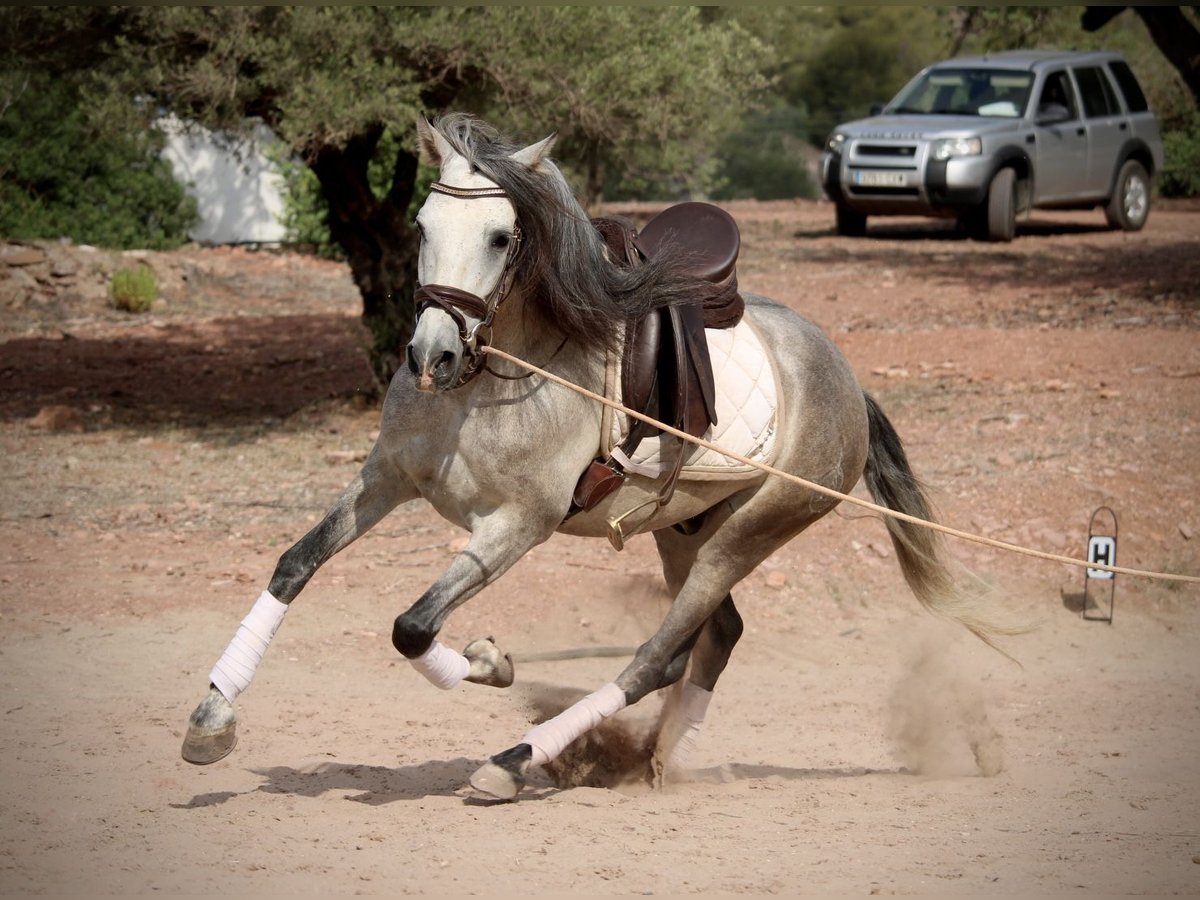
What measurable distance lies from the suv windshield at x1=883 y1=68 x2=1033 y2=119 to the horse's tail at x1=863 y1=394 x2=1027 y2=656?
43.2 feet

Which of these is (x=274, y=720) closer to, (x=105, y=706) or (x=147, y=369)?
(x=105, y=706)

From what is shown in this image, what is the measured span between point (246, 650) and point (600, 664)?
295cm

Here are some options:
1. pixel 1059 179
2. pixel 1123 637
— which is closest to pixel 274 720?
pixel 1123 637

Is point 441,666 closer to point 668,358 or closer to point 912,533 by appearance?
point 668,358

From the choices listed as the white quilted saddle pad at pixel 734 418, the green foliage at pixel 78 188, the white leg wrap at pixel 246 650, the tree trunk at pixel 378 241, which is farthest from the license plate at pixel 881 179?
the white leg wrap at pixel 246 650

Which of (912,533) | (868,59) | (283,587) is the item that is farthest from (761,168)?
(283,587)

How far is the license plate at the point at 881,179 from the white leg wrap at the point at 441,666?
13.8m

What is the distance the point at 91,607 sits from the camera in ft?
24.6

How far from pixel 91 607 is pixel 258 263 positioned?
501 inches

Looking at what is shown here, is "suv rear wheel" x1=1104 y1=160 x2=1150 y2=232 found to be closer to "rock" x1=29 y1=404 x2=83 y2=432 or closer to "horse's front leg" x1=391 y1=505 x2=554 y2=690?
"rock" x1=29 y1=404 x2=83 y2=432

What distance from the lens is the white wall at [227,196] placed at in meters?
21.0

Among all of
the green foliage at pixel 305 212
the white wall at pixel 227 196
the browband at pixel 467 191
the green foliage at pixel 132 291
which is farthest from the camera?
the white wall at pixel 227 196

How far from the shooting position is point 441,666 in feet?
15.9

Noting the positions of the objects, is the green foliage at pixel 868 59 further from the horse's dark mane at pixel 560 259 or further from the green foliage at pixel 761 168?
the horse's dark mane at pixel 560 259
